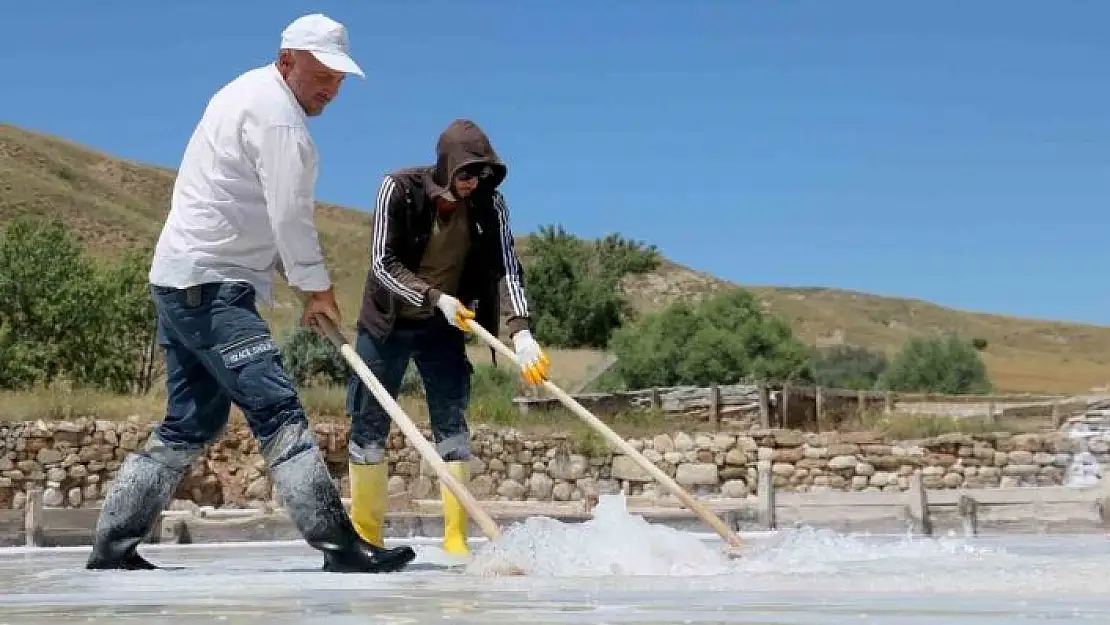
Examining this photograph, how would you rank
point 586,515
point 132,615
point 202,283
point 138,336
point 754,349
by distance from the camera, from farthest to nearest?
point 754,349 → point 138,336 → point 586,515 → point 202,283 → point 132,615

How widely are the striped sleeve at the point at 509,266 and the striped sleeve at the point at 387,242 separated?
40cm

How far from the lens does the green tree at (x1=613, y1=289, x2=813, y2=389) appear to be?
122 ft

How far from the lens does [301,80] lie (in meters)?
5.10

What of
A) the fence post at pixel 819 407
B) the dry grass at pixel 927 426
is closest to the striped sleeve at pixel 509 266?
the dry grass at pixel 927 426

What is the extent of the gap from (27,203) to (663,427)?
57.0 meters

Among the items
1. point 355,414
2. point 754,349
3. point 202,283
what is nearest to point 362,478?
point 355,414

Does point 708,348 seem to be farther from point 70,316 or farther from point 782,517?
point 782,517

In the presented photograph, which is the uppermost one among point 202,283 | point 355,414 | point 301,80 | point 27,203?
point 27,203

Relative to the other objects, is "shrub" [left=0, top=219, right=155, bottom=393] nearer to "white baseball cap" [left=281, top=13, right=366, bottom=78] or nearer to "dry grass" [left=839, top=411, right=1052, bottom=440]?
"dry grass" [left=839, top=411, right=1052, bottom=440]

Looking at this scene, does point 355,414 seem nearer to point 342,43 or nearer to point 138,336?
point 342,43

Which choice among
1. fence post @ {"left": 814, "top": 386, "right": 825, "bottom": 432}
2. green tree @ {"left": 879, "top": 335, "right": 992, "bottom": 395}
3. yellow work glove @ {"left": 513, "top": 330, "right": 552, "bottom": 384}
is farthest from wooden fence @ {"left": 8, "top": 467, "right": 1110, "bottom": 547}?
green tree @ {"left": 879, "top": 335, "right": 992, "bottom": 395}

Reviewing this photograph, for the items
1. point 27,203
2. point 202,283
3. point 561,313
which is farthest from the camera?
point 27,203

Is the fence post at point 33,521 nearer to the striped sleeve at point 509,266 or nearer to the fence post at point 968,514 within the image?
the striped sleeve at point 509,266

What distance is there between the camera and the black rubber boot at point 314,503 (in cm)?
488
